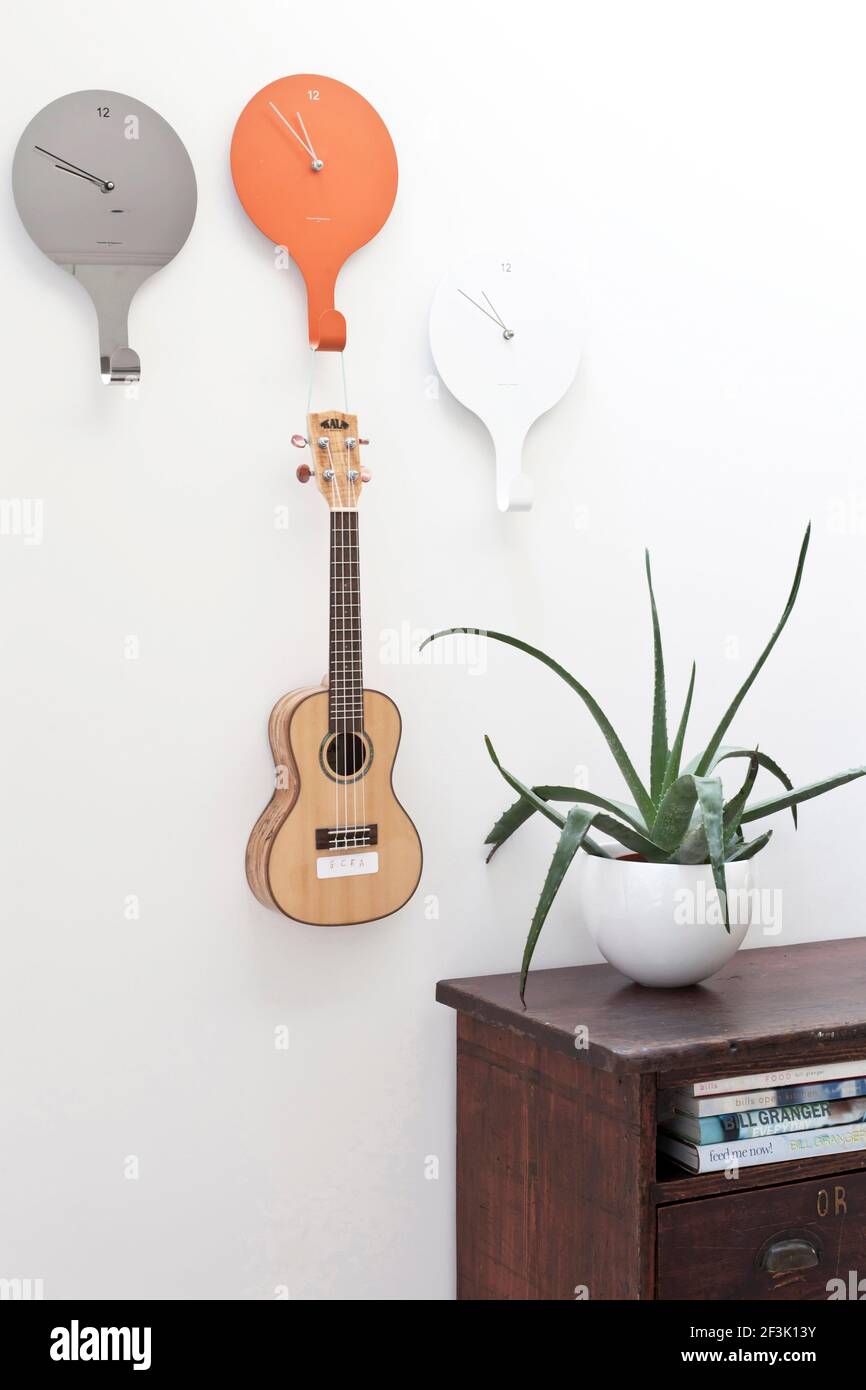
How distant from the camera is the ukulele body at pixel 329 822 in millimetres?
1733

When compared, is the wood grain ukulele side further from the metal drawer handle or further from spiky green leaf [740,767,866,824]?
the metal drawer handle

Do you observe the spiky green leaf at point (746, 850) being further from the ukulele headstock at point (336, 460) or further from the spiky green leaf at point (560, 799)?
the ukulele headstock at point (336, 460)

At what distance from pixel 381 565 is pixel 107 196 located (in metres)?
0.57

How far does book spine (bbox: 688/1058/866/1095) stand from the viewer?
5.24 ft

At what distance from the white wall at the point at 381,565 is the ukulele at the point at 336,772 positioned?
0.24 feet

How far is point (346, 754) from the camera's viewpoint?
5.78 feet

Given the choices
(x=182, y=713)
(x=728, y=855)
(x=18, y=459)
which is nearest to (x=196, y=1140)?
(x=182, y=713)

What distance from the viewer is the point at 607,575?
204 centimetres

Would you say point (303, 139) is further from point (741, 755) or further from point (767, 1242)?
point (767, 1242)

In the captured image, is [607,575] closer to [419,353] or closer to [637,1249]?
[419,353]

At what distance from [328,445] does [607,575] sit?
19.5 inches

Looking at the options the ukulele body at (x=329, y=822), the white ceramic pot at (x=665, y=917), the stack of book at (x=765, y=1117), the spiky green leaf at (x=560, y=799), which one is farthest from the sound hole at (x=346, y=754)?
the stack of book at (x=765, y=1117)

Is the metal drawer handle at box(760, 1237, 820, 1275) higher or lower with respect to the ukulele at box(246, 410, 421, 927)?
lower

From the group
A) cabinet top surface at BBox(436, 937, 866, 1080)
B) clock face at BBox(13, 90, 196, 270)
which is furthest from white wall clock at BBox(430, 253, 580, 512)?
cabinet top surface at BBox(436, 937, 866, 1080)
